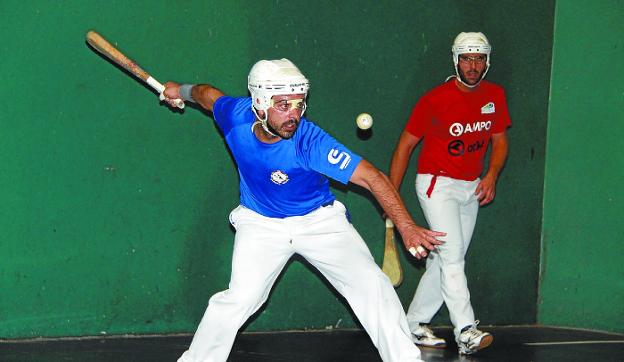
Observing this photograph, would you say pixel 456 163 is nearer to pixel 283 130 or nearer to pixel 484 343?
pixel 484 343

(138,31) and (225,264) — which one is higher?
(138,31)

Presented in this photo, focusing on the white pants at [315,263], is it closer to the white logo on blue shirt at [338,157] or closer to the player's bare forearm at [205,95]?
the white logo on blue shirt at [338,157]

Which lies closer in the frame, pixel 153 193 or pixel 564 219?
pixel 153 193

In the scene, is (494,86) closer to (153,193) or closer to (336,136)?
(336,136)

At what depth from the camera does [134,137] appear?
6.24m

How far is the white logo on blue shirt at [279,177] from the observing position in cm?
525

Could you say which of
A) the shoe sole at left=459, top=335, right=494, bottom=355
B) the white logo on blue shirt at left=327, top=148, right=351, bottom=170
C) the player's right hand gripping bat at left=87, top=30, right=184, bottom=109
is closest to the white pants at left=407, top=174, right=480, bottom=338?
the shoe sole at left=459, top=335, right=494, bottom=355

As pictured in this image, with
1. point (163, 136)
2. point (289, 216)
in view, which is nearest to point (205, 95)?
point (163, 136)

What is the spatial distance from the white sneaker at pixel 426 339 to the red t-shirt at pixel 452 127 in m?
1.06

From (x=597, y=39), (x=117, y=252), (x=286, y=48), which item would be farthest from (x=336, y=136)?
(x=597, y=39)

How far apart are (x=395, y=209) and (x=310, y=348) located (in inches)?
69.5

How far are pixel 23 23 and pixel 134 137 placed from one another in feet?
3.09

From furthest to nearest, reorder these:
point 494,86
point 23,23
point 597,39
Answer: point 597,39
point 494,86
point 23,23

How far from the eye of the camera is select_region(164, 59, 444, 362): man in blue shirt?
16.7 ft
